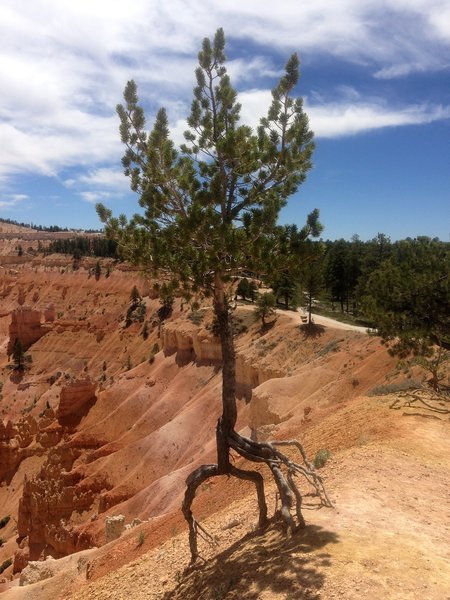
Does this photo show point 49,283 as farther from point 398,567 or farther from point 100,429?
point 398,567

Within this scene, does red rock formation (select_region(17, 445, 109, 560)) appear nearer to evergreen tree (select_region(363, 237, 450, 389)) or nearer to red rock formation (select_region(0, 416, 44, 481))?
red rock formation (select_region(0, 416, 44, 481))

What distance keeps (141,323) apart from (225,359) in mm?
59182

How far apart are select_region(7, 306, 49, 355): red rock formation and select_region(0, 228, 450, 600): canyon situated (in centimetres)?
19

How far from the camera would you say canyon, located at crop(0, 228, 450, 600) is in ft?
27.0

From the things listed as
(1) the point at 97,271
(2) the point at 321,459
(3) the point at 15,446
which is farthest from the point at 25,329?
(2) the point at 321,459

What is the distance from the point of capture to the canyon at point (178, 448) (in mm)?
8234

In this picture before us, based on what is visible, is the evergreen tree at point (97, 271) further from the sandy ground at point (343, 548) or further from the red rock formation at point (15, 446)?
the sandy ground at point (343, 548)

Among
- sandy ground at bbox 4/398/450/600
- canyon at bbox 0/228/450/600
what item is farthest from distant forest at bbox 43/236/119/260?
sandy ground at bbox 4/398/450/600

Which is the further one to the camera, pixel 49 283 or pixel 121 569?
pixel 49 283

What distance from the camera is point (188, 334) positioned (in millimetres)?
47906

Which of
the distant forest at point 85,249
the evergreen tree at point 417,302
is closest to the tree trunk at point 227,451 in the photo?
the evergreen tree at point 417,302

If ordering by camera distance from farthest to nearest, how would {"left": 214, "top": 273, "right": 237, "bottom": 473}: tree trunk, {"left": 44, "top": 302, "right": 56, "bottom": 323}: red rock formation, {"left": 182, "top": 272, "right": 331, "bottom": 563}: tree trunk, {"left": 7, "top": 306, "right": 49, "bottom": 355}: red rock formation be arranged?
1. {"left": 44, "top": 302, "right": 56, "bottom": 323}: red rock formation
2. {"left": 7, "top": 306, "right": 49, "bottom": 355}: red rock formation
3. {"left": 214, "top": 273, "right": 237, "bottom": 473}: tree trunk
4. {"left": 182, "top": 272, "right": 331, "bottom": 563}: tree trunk

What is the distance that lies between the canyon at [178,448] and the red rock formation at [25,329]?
186 millimetres

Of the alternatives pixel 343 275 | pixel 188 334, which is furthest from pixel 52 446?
→ pixel 343 275
